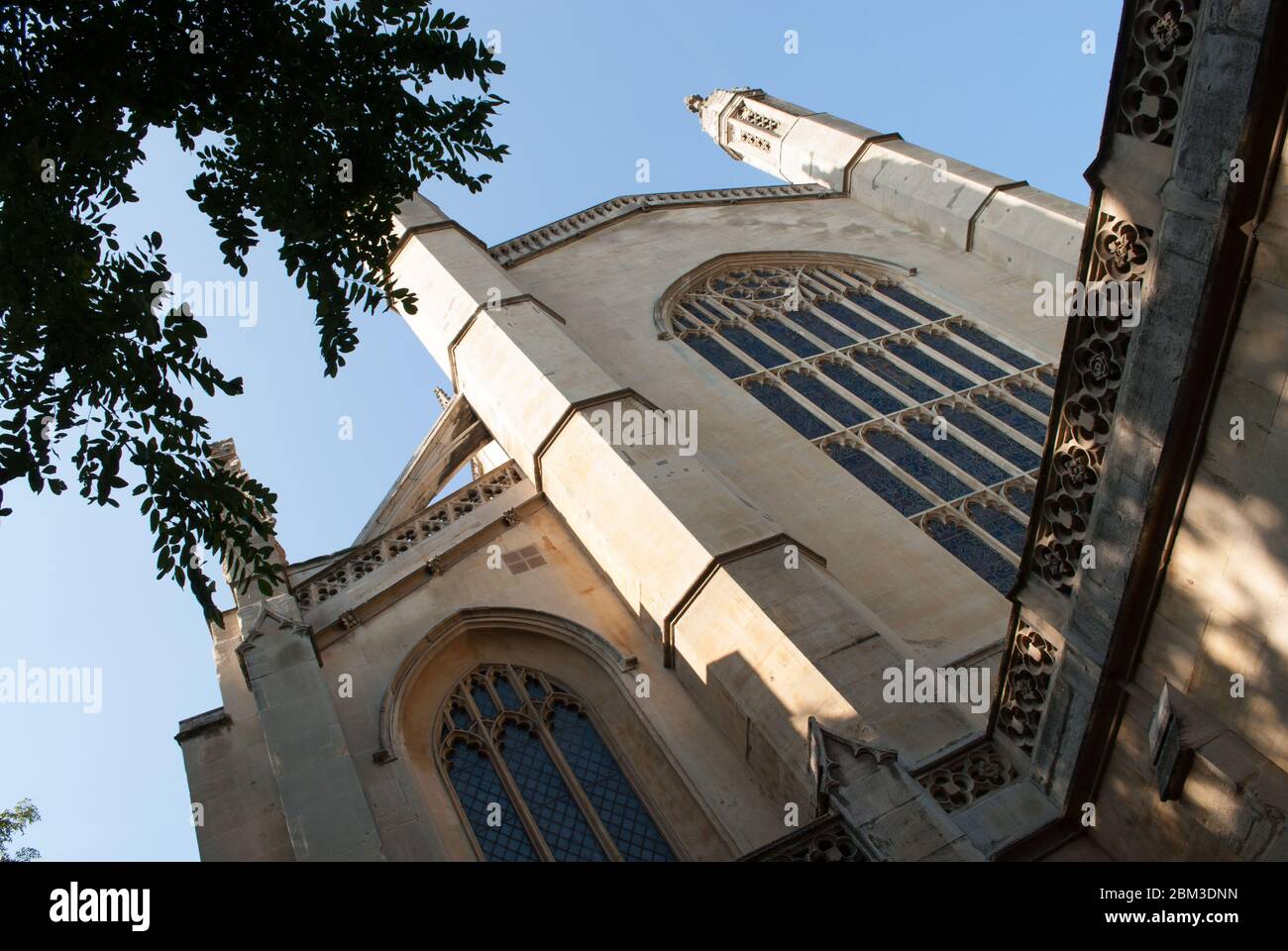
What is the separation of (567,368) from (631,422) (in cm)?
162

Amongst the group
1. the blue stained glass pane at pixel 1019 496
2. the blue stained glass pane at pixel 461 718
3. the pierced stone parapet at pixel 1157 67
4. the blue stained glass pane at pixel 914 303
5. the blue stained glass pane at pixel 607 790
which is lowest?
the pierced stone parapet at pixel 1157 67

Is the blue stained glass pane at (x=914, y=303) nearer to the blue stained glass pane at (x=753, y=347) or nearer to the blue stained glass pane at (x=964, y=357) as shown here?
the blue stained glass pane at (x=964, y=357)

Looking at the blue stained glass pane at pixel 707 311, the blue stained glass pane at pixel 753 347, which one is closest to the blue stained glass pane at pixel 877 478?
the blue stained glass pane at pixel 753 347

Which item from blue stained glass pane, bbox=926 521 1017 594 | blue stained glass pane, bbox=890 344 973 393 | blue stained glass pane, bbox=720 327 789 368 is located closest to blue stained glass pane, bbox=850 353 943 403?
blue stained glass pane, bbox=890 344 973 393

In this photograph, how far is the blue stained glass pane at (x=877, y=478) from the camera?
13.0 meters

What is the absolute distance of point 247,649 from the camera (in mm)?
10617

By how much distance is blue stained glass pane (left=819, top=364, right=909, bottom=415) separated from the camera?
48.9ft

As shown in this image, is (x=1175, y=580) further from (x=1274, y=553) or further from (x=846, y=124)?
(x=846, y=124)

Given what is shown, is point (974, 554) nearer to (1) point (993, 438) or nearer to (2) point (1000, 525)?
(2) point (1000, 525)

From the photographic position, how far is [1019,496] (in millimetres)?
13070

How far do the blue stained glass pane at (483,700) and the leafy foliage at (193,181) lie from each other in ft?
11.5

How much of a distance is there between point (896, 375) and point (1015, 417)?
6.15ft

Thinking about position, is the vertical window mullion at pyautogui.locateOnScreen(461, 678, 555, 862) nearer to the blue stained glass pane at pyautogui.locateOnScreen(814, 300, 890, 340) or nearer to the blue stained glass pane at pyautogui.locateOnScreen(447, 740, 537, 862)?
the blue stained glass pane at pyautogui.locateOnScreen(447, 740, 537, 862)

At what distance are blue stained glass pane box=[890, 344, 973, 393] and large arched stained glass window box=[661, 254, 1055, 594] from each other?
3 centimetres
